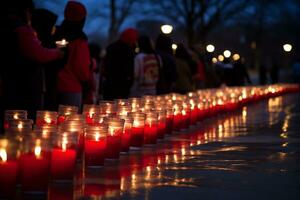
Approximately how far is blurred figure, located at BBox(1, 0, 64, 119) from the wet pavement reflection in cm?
148

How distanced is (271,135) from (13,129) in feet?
18.1

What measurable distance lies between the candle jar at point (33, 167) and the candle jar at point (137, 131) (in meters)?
2.90

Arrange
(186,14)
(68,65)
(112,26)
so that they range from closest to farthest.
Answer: (68,65) → (112,26) → (186,14)

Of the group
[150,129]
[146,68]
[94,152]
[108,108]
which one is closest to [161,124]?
[150,129]

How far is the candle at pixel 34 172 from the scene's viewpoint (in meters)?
6.18

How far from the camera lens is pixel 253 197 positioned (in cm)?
625

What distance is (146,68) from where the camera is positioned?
50.3 feet

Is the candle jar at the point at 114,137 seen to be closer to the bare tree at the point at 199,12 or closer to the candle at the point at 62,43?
the candle at the point at 62,43

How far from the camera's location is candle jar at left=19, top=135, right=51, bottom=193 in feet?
20.2

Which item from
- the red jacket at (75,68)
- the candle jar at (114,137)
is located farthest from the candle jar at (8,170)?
the red jacket at (75,68)

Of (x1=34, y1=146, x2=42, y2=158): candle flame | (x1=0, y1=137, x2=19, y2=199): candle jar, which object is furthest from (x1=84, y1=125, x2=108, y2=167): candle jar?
(x1=0, y1=137, x2=19, y2=199): candle jar

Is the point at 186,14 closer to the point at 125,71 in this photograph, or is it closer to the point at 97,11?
the point at 97,11

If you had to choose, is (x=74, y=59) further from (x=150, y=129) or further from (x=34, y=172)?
(x=34, y=172)

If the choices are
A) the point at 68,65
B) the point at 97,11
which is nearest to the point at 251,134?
the point at 68,65
